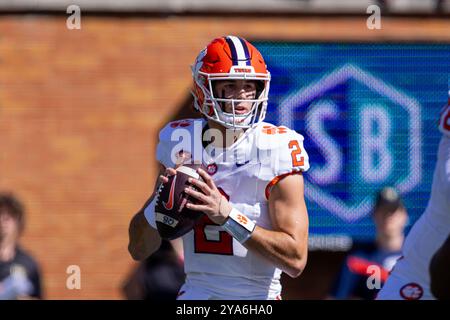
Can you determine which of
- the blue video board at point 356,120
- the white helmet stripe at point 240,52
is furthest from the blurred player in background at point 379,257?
the white helmet stripe at point 240,52

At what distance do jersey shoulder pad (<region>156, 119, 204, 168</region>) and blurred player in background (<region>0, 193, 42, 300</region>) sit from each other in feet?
10.3

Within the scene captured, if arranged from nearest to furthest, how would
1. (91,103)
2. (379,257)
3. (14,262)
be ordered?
(379,257) → (14,262) → (91,103)

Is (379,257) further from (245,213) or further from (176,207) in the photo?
(176,207)

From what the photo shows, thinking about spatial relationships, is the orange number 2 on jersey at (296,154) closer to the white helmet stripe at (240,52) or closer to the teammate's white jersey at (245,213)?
the teammate's white jersey at (245,213)

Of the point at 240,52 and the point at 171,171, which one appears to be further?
the point at 240,52

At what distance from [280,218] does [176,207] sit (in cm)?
42

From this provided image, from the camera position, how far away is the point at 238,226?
4.21 meters

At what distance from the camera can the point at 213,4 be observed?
11406mm

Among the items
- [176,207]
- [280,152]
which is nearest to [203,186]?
[176,207]

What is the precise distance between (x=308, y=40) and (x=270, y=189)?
6804 millimetres

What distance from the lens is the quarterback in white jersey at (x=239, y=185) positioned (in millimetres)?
4281

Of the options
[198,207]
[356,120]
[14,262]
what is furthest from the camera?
[356,120]

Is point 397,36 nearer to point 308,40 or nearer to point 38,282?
point 308,40
